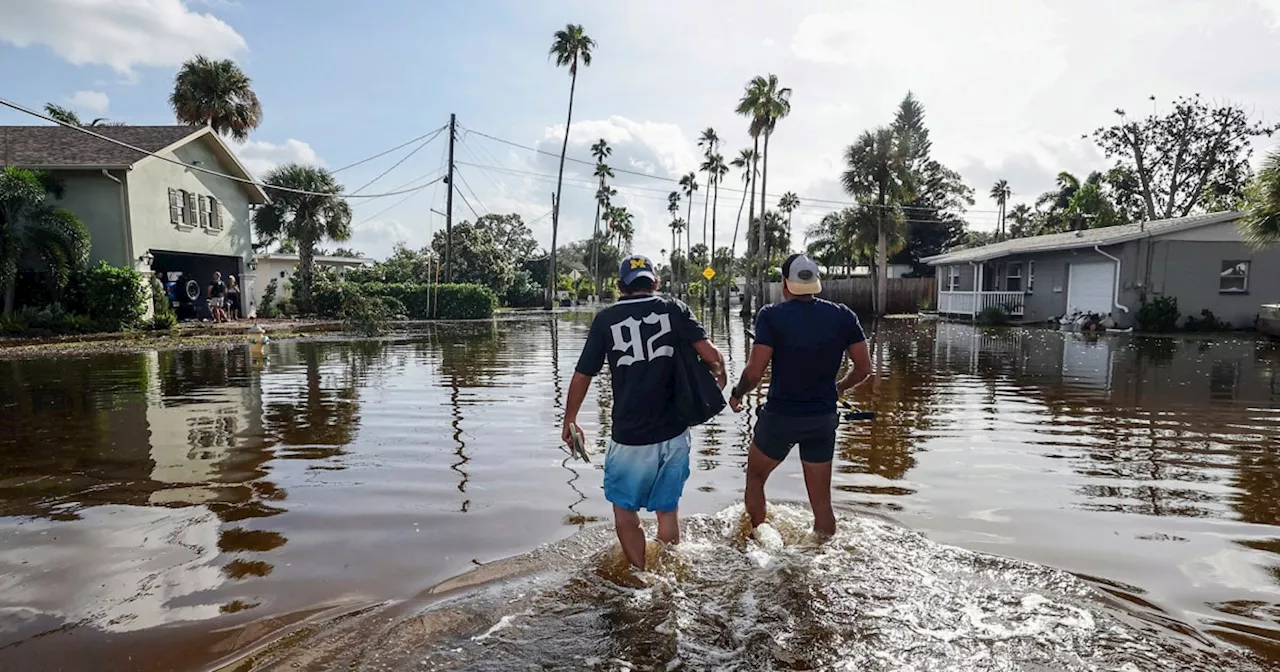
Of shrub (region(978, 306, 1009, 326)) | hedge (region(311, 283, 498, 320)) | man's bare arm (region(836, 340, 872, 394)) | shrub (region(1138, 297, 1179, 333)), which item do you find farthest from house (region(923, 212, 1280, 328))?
hedge (region(311, 283, 498, 320))

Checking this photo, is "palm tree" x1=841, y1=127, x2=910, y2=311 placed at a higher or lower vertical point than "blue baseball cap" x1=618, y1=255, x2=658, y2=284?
higher

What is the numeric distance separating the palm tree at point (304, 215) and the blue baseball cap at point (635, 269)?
29223 mm

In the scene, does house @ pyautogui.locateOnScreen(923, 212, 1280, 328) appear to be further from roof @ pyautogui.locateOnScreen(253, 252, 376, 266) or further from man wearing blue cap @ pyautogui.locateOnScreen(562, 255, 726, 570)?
roof @ pyautogui.locateOnScreen(253, 252, 376, 266)

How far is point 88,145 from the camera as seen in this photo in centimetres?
2319

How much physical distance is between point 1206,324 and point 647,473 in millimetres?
25165

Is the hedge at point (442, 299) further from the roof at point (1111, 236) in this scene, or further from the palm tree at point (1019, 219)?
the palm tree at point (1019, 219)

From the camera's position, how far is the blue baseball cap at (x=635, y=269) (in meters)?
4.02

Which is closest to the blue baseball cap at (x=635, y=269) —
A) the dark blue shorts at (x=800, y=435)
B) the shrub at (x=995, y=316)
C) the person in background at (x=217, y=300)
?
the dark blue shorts at (x=800, y=435)

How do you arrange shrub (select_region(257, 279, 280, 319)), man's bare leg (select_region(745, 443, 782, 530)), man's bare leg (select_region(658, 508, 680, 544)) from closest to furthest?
man's bare leg (select_region(658, 508, 680, 544)), man's bare leg (select_region(745, 443, 782, 530)), shrub (select_region(257, 279, 280, 319))

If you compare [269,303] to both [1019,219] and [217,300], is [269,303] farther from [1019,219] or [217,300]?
[1019,219]

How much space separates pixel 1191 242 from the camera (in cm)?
2247

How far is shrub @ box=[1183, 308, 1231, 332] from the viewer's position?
22047 mm

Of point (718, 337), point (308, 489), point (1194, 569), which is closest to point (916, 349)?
point (718, 337)

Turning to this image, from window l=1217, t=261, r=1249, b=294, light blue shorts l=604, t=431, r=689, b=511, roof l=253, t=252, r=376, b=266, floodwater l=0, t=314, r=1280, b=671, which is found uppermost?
roof l=253, t=252, r=376, b=266
